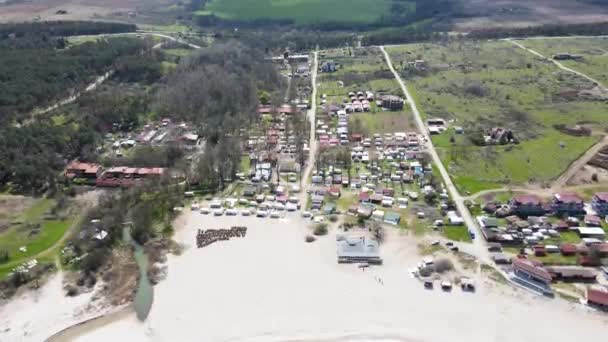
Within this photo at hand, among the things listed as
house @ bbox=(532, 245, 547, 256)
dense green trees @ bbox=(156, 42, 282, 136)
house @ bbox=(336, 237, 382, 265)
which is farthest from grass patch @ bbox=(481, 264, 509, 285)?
dense green trees @ bbox=(156, 42, 282, 136)

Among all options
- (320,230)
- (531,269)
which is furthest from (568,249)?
(320,230)

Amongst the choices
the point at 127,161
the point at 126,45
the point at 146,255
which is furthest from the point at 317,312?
the point at 126,45

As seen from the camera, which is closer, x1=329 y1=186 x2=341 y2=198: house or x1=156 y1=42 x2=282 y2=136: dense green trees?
x1=329 y1=186 x2=341 y2=198: house

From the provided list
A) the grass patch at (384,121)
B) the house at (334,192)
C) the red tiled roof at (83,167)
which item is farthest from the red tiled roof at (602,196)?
the red tiled roof at (83,167)

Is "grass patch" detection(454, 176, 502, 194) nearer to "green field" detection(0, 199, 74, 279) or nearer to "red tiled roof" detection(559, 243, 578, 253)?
"red tiled roof" detection(559, 243, 578, 253)

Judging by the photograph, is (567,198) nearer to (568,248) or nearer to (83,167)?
(568,248)
